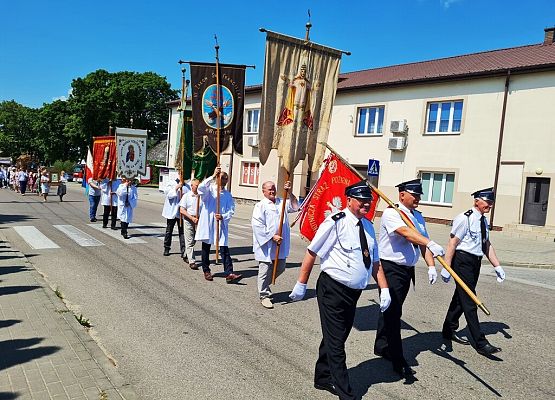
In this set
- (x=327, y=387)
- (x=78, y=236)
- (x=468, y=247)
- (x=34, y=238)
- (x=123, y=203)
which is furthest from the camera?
(x=123, y=203)

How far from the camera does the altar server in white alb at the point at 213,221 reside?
793 cm

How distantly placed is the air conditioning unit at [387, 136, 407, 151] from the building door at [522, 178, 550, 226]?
239 inches

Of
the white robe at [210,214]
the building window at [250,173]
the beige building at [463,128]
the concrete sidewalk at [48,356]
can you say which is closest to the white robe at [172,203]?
the white robe at [210,214]

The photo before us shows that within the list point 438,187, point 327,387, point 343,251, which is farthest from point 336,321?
point 438,187

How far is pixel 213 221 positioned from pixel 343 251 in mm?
4821

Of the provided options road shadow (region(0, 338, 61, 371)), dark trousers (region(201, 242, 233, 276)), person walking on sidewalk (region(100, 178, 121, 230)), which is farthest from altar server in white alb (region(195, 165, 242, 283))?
person walking on sidewalk (region(100, 178, 121, 230))

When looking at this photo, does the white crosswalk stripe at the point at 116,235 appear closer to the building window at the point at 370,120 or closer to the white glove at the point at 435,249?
the white glove at the point at 435,249

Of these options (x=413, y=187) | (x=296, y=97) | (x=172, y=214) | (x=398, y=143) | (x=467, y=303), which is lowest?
(x=467, y=303)

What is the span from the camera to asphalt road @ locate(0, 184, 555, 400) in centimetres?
405

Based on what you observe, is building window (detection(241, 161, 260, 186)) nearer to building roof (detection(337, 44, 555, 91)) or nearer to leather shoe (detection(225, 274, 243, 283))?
building roof (detection(337, 44, 555, 91))

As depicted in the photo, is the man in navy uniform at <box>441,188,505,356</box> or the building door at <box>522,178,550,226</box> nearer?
the man in navy uniform at <box>441,188,505,356</box>

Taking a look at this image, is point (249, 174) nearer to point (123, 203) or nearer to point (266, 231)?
point (123, 203)

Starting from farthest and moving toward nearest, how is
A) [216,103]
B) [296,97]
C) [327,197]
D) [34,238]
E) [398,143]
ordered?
[398,143] < [34,238] < [216,103] < [296,97] < [327,197]

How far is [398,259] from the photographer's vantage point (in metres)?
4.52
